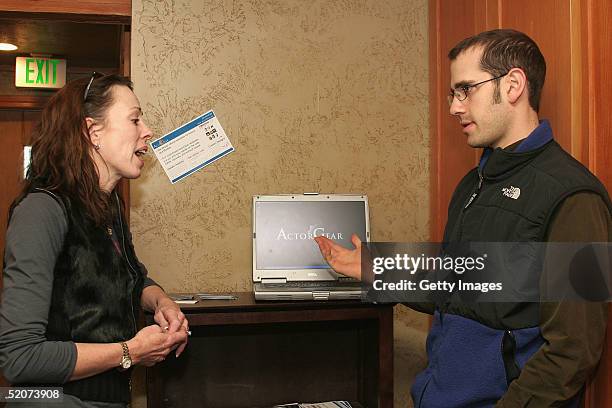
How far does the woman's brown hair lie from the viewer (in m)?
1.42

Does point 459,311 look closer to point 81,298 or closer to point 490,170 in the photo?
point 490,170

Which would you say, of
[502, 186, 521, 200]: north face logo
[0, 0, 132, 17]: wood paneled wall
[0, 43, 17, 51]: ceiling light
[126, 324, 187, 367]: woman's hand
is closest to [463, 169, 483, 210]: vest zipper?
[502, 186, 521, 200]: north face logo

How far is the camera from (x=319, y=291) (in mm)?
1991

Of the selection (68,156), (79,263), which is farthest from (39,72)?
(79,263)

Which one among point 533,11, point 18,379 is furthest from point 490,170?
point 18,379

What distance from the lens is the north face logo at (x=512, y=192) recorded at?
129 centimetres

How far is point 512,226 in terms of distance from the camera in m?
1.27

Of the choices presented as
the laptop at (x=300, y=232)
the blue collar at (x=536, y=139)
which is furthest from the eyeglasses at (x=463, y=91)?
the laptop at (x=300, y=232)

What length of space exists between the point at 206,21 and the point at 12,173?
315 cm

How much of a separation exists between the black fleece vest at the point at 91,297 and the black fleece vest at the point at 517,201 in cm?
82

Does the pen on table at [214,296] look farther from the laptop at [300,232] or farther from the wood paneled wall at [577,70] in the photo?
the wood paneled wall at [577,70]

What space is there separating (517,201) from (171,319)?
1.00 metres

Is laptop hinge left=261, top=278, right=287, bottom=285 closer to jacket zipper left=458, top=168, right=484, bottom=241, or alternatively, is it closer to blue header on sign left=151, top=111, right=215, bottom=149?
blue header on sign left=151, top=111, right=215, bottom=149

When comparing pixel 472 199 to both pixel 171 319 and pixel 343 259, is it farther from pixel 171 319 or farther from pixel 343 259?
pixel 171 319
